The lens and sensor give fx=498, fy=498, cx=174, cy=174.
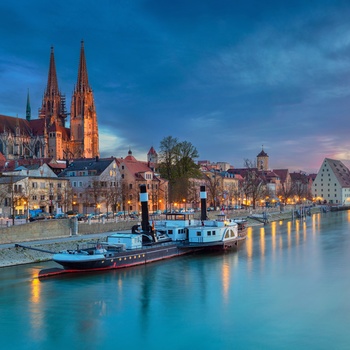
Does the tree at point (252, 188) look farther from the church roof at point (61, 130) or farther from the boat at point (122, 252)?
the church roof at point (61, 130)

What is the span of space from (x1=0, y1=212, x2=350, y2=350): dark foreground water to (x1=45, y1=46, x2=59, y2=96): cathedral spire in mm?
157087

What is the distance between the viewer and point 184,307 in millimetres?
28750

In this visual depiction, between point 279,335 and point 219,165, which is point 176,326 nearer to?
point 279,335

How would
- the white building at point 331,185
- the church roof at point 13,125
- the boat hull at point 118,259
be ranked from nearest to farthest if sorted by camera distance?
the boat hull at point 118,259
the church roof at point 13,125
the white building at point 331,185

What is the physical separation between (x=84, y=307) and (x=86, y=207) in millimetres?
49904

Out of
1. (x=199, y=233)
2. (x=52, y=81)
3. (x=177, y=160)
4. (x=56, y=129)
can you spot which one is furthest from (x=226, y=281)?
(x=52, y=81)

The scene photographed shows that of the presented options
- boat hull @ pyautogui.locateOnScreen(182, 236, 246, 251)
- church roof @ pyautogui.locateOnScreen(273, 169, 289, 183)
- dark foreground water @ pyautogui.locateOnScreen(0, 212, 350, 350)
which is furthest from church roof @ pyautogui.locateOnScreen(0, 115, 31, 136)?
dark foreground water @ pyautogui.locateOnScreen(0, 212, 350, 350)

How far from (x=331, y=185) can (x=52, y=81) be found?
109 m

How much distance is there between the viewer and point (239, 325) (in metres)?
25.5

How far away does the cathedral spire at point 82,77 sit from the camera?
179375 millimetres

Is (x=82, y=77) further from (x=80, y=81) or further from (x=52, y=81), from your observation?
(x=52, y=81)

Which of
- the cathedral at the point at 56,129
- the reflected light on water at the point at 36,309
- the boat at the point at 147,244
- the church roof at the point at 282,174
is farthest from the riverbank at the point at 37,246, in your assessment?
the church roof at the point at 282,174

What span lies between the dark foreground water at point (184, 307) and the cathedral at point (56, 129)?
119355 millimetres

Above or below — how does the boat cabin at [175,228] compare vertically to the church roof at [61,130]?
below
